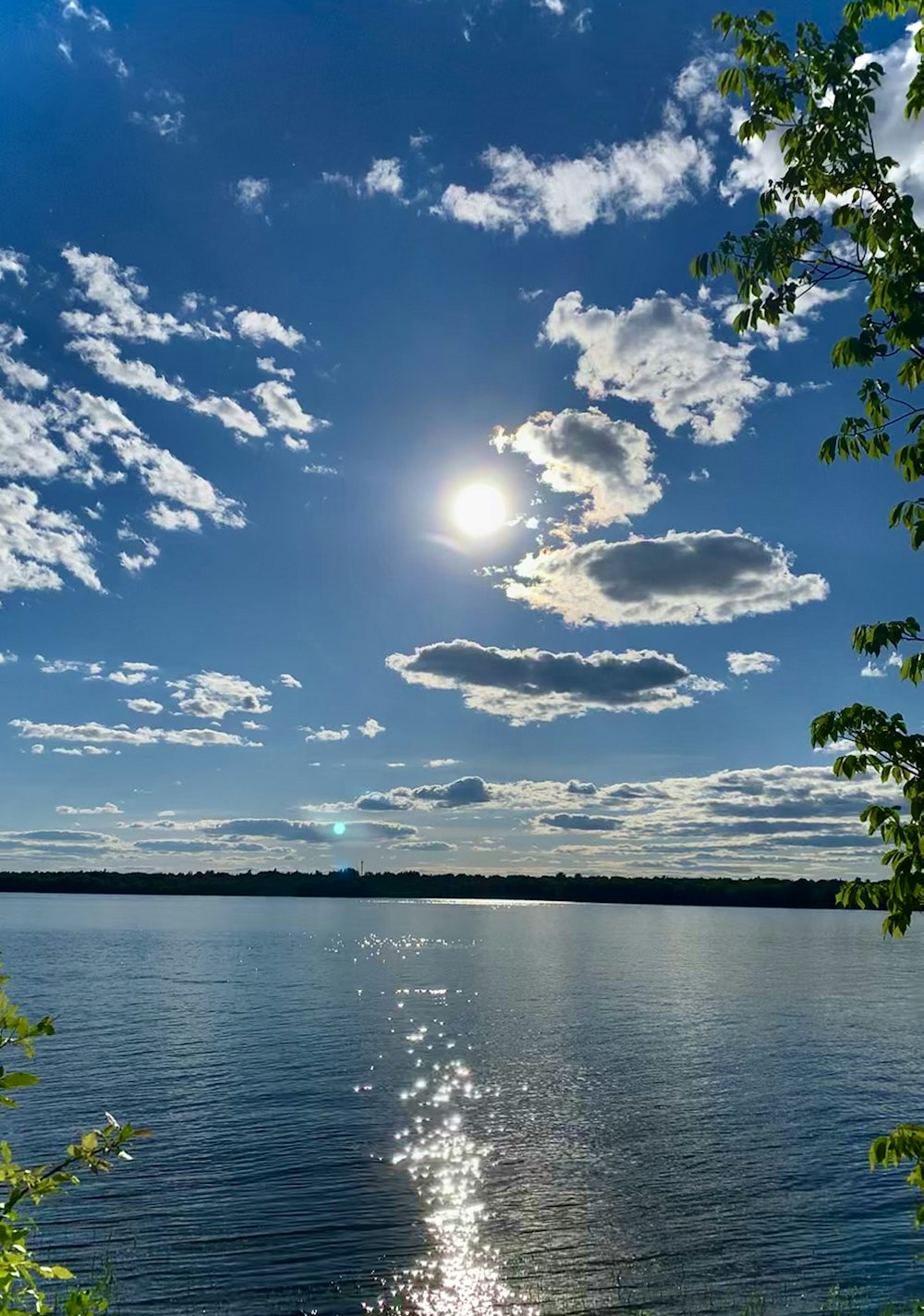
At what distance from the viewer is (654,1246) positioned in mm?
28875

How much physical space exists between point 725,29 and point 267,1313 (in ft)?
93.2

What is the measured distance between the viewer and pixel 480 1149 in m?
39.8

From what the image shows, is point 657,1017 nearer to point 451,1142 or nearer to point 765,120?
point 451,1142

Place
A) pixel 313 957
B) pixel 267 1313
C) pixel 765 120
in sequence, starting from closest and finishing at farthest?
pixel 765 120 < pixel 267 1313 < pixel 313 957

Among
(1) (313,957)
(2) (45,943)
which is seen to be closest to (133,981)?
(1) (313,957)

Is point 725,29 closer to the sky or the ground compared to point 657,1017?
closer to the sky

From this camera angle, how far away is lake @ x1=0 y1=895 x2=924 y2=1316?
86.8 feet

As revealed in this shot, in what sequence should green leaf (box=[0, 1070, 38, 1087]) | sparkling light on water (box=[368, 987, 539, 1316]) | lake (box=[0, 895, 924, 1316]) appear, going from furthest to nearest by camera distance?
lake (box=[0, 895, 924, 1316]) → sparkling light on water (box=[368, 987, 539, 1316]) → green leaf (box=[0, 1070, 38, 1087])

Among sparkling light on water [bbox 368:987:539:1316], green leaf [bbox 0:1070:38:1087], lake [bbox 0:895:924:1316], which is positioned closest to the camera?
green leaf [bbox 0:1070:38:1087]

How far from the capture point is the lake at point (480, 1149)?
26469 millimetres

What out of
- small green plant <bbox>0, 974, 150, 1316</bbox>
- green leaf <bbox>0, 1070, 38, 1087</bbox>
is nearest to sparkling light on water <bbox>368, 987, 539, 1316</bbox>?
small green plant <bbox>0, 974, 150, 1316</bbox>

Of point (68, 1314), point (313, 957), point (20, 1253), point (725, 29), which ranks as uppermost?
point (725, 29)

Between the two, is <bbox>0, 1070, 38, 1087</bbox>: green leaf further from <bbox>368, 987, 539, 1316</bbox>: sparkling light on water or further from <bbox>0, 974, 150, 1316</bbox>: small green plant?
<bbox>368, 987, 539, 1316</bbox>: sparkling light on water

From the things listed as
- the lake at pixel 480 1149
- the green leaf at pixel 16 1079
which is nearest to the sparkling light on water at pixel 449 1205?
the lake at pixel 480 1149
